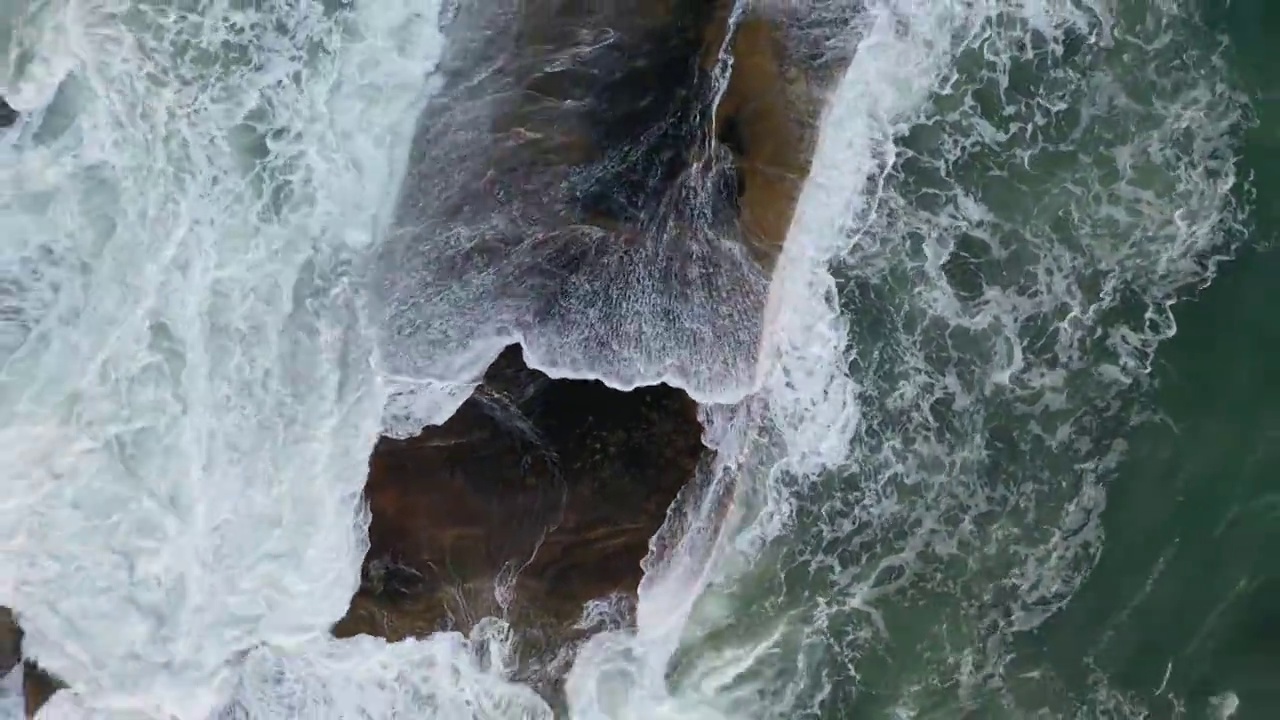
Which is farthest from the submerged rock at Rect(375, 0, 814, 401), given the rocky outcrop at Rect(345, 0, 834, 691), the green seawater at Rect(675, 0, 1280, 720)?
the green seawater at Rect(675, 0, 1280, 720)

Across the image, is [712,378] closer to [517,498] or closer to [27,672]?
[517,498]

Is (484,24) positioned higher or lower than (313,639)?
higher

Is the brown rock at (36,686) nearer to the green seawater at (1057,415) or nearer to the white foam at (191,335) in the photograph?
the white foam at (191,335)

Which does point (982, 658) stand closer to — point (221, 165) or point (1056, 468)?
point (1056, 468)

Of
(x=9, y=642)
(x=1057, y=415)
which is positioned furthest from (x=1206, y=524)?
(x=9, y=642)

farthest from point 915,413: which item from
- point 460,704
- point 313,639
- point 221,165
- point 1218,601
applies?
point 221,165
